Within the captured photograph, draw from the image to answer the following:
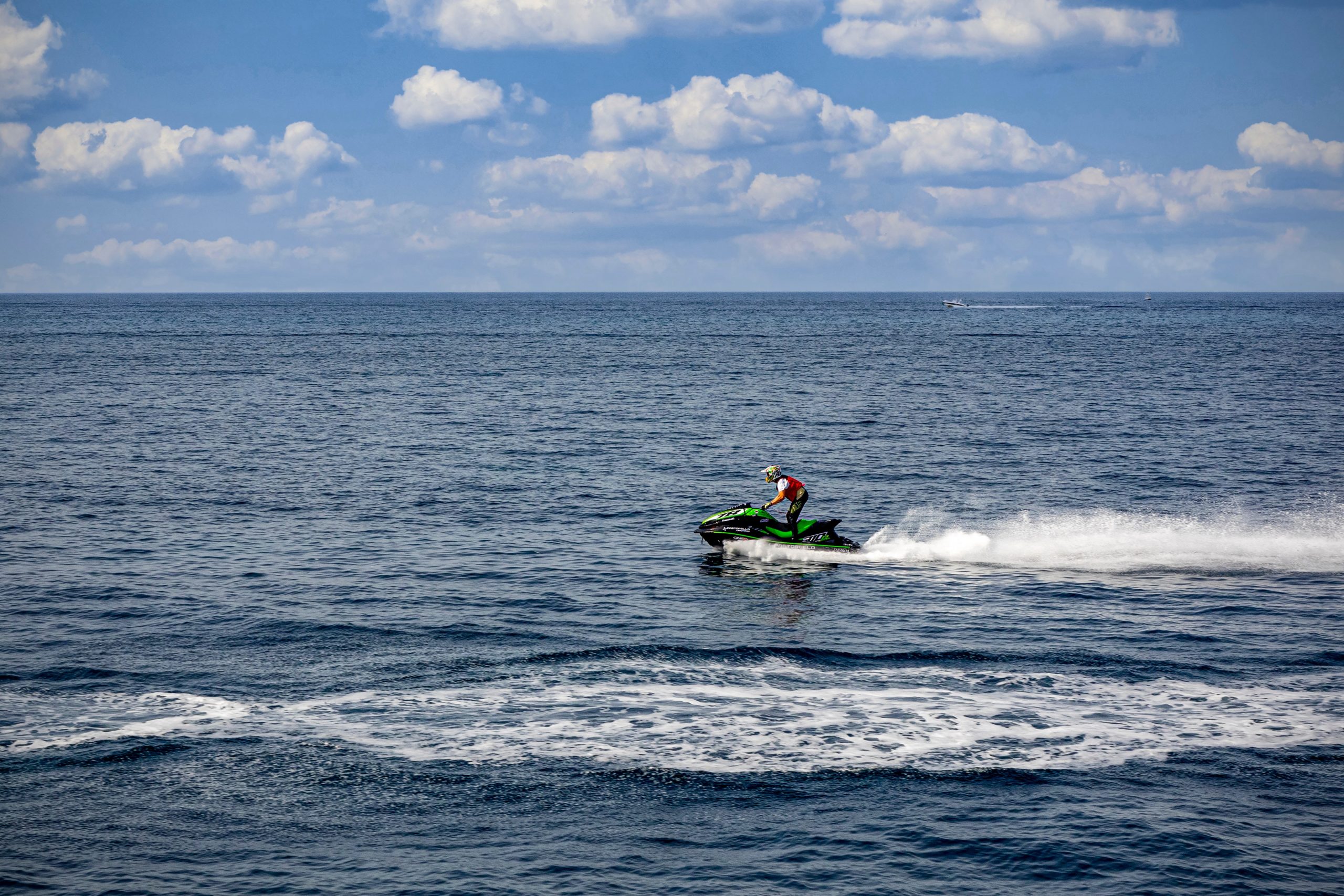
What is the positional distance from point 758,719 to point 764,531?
1477cm

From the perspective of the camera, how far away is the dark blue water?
58.7 feet

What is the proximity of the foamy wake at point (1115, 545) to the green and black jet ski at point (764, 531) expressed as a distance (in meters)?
0.29

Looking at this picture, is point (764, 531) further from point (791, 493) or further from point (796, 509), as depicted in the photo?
point (791, 493)

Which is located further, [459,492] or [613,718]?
[459,492]

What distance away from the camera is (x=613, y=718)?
23.0 metres

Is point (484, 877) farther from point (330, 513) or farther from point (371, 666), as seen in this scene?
point (330, 513)

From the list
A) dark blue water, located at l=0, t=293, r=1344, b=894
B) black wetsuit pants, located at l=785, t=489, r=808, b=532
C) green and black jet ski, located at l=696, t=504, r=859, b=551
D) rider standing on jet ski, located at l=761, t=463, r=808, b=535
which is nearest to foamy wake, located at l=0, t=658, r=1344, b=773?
dark blue water, located at l=0, t=293, r=1344, b=894

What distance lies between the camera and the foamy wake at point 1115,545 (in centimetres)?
3566

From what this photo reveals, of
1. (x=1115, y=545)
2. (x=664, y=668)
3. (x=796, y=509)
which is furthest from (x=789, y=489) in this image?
(x=664, y=668)

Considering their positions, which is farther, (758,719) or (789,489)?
(789,489)

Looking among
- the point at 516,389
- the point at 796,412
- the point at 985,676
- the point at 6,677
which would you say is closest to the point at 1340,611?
the point at 985,676

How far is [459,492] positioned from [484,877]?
3215 cm

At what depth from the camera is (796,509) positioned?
123 feet

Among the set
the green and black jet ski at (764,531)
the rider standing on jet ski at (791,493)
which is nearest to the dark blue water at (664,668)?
the green and black jet ski at (764,531)
